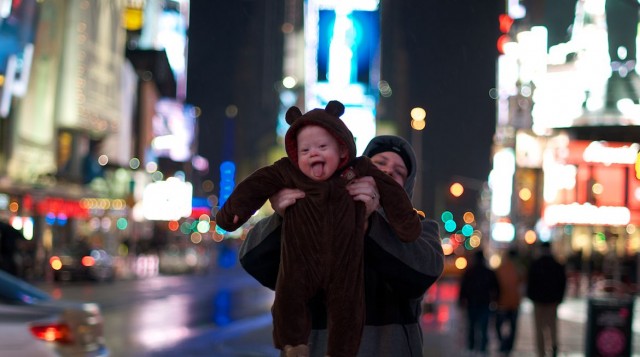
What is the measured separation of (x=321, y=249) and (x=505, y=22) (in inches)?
2822

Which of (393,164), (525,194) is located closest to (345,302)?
(393,164)

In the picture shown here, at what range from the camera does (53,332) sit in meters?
7.79

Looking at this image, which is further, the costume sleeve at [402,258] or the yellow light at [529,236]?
the yellow light at [529,236]

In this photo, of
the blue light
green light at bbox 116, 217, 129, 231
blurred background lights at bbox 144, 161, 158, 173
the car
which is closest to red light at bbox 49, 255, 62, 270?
the car

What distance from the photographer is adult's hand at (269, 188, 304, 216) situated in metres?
3.33

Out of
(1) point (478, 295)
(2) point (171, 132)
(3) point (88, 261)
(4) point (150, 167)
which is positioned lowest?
(3) point (88, 261)

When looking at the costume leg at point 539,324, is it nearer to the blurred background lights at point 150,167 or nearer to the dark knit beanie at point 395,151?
the dark knit beanie at point 395,151

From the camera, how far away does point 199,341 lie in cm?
1745

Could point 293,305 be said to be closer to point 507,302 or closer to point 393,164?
point 393,164

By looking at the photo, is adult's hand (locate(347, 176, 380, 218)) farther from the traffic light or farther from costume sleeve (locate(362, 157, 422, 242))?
the traffic light

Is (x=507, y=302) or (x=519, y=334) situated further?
(x=519, y=334)

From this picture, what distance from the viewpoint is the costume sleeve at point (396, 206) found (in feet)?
11.3

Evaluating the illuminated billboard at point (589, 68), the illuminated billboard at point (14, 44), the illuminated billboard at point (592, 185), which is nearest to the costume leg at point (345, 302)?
the illuminated billboard at point (589, 68)

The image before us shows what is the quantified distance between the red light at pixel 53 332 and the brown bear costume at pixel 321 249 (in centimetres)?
458
